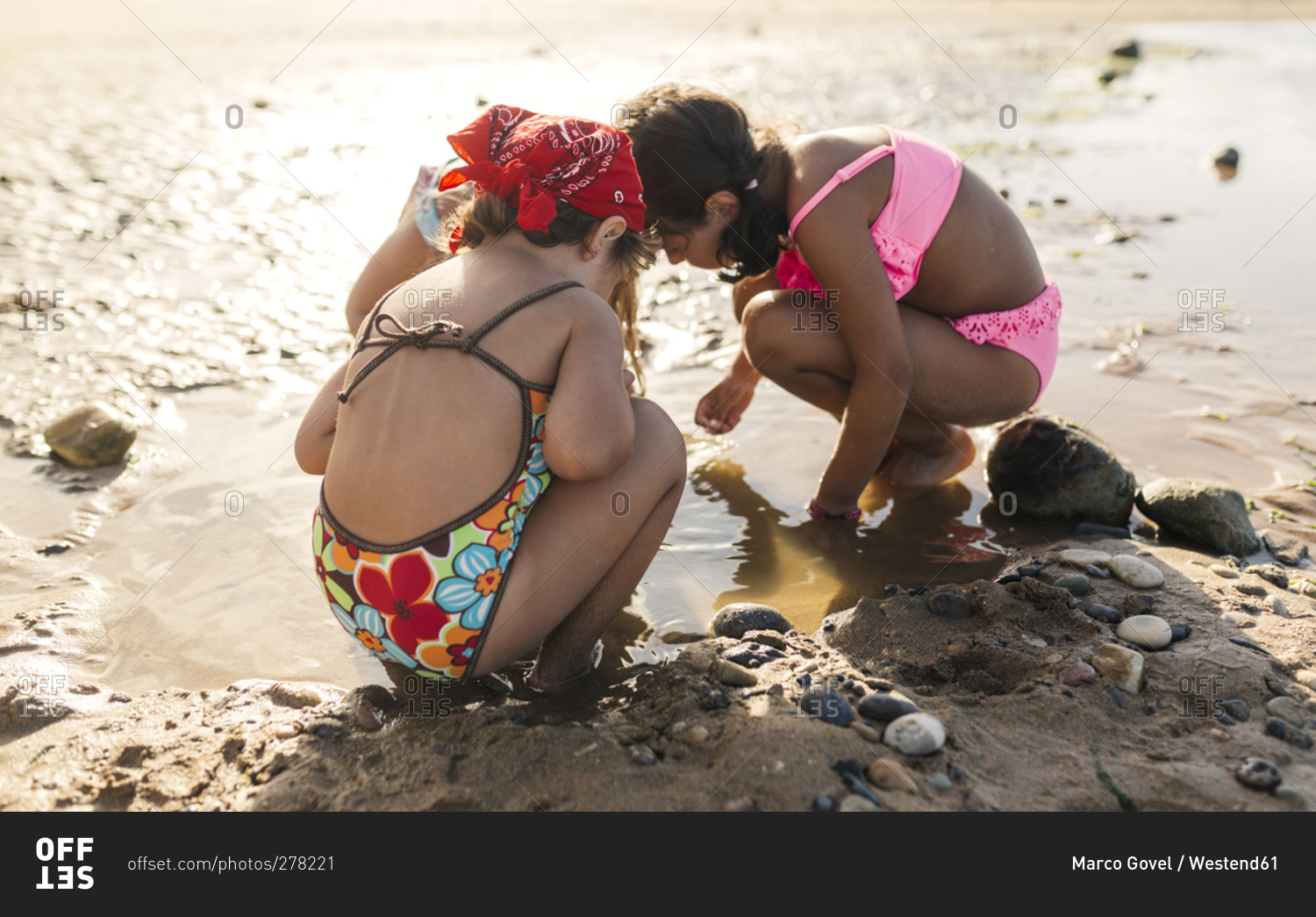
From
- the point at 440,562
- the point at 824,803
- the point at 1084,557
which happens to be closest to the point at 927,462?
the point at 1084,557

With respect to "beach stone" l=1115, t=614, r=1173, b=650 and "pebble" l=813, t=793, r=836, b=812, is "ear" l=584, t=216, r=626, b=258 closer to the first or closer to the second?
"pebble" l=813, t=793, r=836, b=812

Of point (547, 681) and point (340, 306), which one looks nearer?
point (547, 681)

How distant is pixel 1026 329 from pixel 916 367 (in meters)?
0.50

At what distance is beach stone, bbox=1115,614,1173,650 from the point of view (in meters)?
2.35

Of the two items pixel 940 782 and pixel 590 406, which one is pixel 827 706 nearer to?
pixel 940 782

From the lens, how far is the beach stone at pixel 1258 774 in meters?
1.86

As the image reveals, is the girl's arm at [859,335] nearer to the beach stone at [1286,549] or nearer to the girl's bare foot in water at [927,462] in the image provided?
the girl's bare foot in water at [927,462]

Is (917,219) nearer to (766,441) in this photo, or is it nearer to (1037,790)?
(766,441)

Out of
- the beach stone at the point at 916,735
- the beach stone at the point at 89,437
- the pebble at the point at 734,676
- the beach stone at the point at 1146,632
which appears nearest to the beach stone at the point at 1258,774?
the beach stone at the point at 1146,632

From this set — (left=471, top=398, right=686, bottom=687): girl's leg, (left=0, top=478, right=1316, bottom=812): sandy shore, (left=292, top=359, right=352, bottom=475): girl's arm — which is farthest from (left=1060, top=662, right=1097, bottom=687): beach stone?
(left=292, top=359, right=352, bottom=475): girl's arm

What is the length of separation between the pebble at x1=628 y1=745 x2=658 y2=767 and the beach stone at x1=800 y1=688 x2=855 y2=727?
0.35 metres

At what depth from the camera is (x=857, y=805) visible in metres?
1.75

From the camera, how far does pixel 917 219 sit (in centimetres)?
311

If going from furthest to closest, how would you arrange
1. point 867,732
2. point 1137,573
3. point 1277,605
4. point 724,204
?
point 724,204 < point 1137,573 < point 1277,605 < point 867,732
